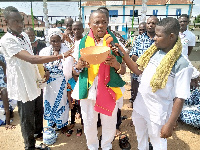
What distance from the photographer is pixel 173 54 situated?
5.45 ft

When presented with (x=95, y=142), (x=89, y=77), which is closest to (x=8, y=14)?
(x=89, y=77)

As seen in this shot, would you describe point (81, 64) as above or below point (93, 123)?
above

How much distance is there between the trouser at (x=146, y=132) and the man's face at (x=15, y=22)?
1.85 metres

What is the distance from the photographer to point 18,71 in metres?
2.21

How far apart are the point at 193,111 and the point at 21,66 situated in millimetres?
3205

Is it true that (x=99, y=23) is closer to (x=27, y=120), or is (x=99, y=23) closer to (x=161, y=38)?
(x=161, y=38)

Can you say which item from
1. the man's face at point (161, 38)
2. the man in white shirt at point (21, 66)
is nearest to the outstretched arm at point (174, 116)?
the man's face at point (161, 38)

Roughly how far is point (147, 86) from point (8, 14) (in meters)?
1.88

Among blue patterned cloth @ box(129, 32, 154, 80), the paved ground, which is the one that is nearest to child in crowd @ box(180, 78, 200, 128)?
the paved ground

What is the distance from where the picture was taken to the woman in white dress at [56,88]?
9.41 feet

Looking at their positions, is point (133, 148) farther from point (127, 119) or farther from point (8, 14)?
point (8, 14)

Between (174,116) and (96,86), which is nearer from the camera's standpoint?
(174,116)

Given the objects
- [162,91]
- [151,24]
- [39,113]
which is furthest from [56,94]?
[151,24]

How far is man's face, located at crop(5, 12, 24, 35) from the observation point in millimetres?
2109
